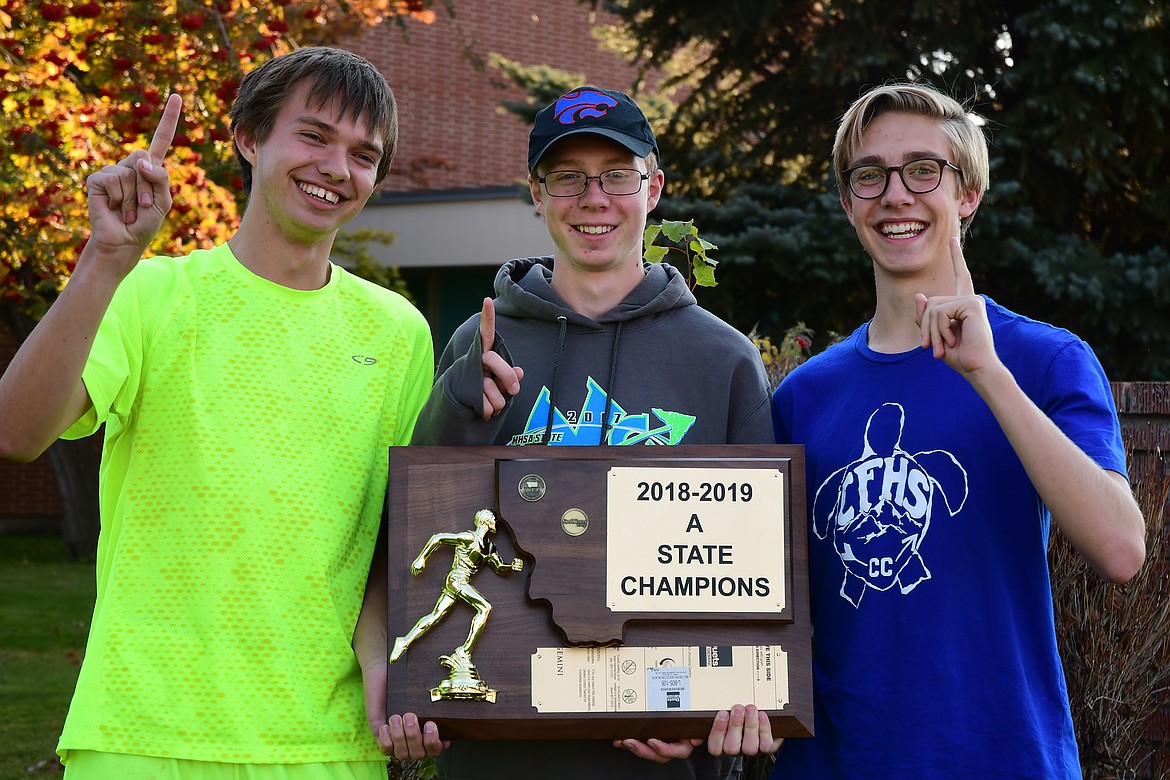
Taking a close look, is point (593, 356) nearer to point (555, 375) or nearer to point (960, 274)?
point (555, 375)

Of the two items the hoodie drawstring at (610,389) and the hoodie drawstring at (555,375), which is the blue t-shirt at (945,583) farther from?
the hoodie drawstring at (555,375)

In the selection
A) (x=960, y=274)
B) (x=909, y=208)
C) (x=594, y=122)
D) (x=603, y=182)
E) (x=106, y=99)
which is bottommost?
(x=960, y=274)

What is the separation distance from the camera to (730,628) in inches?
99.4

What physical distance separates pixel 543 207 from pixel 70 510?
13251 millimetres

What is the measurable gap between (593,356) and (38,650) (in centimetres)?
860

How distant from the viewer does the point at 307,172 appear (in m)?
2.71

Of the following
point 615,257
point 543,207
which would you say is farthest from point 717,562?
point 543,207

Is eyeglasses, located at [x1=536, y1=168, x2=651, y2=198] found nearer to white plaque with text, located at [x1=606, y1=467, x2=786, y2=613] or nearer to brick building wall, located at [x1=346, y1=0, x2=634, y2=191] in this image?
white plaque with text, located at [x1=606, y1=467, x2=786, y2=613]

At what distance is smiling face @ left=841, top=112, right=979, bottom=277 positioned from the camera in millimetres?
2699

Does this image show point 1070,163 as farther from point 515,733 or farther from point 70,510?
point 70,510

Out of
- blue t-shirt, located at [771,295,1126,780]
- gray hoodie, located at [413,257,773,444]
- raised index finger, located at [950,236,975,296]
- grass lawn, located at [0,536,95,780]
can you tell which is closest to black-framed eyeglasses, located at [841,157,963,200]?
raised index finger, located at [950,236,975,296]

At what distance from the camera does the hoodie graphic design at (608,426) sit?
271 centimetres

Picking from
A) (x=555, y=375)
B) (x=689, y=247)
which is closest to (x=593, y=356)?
(x=555, y=375)

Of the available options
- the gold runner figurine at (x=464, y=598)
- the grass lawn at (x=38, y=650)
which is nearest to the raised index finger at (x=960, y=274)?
the gold runner figurine at (x=464, y=598)
